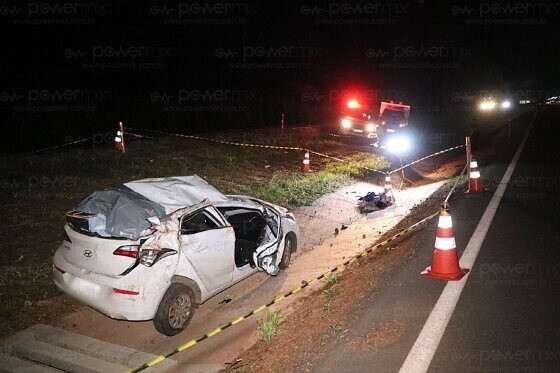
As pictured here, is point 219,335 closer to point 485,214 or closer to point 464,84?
point 485,214

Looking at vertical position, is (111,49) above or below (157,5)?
below

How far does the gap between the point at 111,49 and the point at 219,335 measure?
3716cm

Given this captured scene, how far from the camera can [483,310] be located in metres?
4.74

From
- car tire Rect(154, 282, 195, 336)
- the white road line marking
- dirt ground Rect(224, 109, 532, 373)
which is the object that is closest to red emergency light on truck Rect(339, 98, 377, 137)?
dirt ground Rect(224, 109, 532, 373)

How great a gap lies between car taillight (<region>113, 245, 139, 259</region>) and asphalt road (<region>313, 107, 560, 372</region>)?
240 centimetres

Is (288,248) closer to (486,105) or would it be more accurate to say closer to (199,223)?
(199,223)

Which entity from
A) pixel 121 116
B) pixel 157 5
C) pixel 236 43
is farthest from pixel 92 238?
pixel 236 43

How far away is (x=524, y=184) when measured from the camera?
11.0 m

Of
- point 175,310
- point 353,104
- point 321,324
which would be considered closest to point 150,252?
point 175,310

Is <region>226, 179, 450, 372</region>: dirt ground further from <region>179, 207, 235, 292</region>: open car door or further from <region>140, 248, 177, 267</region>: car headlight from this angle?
<region>140, 248, 177, 267</region>: car headlight

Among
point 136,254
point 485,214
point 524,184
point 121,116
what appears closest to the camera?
point 136,254

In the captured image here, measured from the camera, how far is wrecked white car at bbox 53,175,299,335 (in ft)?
17.6

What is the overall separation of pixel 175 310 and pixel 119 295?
71 centimetres

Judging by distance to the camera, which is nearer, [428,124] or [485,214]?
[485,214]
